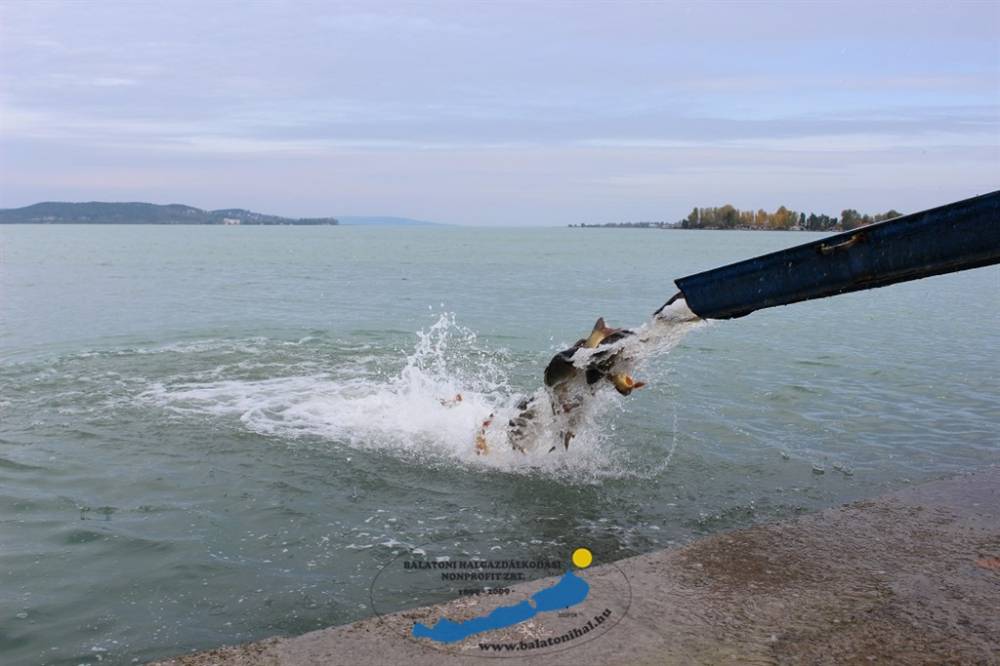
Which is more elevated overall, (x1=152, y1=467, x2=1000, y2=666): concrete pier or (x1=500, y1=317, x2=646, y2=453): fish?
(x1=500, y1=317, x2=646, y2=453): fish

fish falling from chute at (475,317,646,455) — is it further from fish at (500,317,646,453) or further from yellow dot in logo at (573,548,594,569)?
yellow dot in logo at (573,548,594,569)

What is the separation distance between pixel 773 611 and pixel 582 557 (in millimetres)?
1778

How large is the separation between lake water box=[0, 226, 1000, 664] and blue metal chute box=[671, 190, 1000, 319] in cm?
114

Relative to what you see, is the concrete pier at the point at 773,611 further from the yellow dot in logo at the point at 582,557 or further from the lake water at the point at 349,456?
the lake water at the point at 349,456

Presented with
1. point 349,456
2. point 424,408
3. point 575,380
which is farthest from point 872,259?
point 424,408

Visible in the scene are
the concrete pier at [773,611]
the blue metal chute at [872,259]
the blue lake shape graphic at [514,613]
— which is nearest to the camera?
the concrete pier at [773,611]

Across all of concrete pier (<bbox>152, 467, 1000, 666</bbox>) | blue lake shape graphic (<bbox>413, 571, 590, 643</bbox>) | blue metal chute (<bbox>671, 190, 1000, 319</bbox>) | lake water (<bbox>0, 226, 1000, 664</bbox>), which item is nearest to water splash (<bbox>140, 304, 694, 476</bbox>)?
lake water (<bbox>0, 226, 1000, 664</bbox>)

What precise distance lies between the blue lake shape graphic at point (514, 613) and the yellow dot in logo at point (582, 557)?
1067mm

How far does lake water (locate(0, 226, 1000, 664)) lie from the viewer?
520 centimetres

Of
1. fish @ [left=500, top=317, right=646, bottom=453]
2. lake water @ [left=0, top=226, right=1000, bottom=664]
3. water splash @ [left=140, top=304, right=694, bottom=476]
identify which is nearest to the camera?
lake water @ [left=0, top=226, right=1000, bottom=664]

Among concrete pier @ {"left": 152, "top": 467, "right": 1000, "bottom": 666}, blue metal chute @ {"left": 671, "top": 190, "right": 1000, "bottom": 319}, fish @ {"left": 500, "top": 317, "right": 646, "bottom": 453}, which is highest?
blue metal chute @ {"left": 671, "top": 190, "right": 1000, "bottom": 319}

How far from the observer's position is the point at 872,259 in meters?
4.46

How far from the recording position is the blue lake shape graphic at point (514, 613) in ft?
12.7

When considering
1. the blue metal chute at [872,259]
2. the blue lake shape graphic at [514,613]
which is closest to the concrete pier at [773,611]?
the blue lake shape graphic at [514,613]
